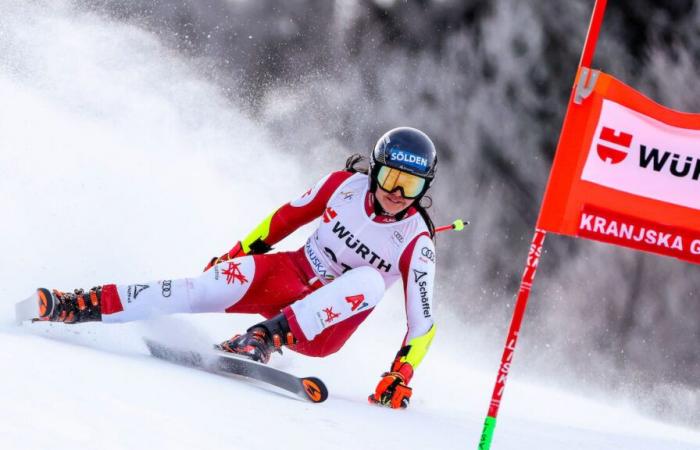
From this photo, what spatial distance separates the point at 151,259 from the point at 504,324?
669 cm

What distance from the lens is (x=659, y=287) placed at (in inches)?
404

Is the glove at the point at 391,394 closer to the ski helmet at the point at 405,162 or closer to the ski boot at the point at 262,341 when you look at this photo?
the ski boot at the point at 262,341

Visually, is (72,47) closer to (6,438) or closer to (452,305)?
(452,305)

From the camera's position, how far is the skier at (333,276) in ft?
10.6

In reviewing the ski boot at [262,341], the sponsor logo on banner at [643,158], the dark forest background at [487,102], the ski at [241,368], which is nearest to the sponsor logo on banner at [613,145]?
the sponsor logo on banner at [643,158]

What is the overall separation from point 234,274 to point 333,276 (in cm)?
53

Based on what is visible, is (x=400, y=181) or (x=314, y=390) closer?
(x=314, y=390)

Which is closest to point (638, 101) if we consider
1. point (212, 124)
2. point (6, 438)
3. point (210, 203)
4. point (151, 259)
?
point (6, 438)

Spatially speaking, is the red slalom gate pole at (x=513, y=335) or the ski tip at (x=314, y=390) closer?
the red slalom gate pole at (x=513, y=335)

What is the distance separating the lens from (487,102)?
1159 centimetres

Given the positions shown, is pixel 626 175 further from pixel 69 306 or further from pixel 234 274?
pixel 69 306

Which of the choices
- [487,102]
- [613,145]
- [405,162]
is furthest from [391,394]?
[487,102]

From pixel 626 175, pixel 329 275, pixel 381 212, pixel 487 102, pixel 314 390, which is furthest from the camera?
pixel 487 102

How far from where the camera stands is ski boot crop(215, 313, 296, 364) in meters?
3.13
